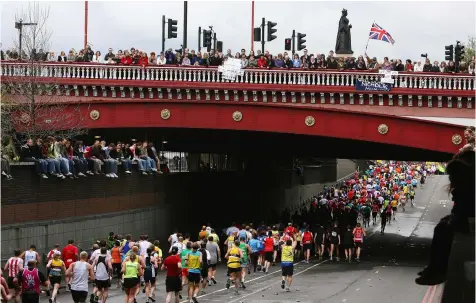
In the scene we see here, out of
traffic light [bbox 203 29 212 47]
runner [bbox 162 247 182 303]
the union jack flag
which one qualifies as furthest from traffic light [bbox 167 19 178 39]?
runner [bbox 162 247 182 303]

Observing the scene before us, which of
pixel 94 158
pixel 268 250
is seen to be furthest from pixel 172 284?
pixel 94 158

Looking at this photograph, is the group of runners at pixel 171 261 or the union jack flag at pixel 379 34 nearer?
the group of runners at pixel 171 261

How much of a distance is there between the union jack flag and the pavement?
31.4 feet

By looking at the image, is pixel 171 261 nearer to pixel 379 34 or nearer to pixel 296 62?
pixel 296 62

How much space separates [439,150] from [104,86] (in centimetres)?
1506

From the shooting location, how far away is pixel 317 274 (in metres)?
33.5

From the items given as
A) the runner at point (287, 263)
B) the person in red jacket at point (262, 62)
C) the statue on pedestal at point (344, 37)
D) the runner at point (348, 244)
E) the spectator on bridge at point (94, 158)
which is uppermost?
the statue on pedestal at point (344, 37)

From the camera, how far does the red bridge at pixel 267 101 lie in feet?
132

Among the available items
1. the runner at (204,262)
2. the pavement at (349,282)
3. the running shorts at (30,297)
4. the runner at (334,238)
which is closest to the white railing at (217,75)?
the runner at (334,238)

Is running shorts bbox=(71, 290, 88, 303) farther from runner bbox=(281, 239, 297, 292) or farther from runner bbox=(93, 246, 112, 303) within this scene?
runner bbox=(281, 239, 297, 292)

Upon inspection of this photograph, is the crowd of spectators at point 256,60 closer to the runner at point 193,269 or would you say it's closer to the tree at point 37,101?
the tree at point 37,101

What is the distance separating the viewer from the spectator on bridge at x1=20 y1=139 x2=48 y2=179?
2978cm

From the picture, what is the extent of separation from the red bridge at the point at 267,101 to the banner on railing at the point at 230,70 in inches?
8.9

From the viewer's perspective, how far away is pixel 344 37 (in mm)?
51719
